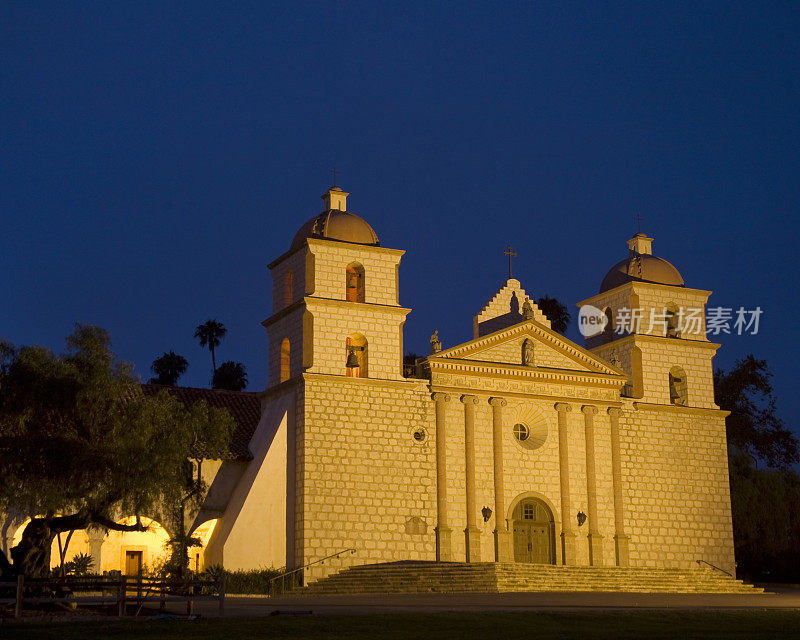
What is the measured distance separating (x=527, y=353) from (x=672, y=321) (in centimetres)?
748

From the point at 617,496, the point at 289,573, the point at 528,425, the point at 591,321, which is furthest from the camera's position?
the point at 591,321

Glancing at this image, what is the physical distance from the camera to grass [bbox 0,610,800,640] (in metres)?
20.0

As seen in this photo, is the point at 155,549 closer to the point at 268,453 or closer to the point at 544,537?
the point at 268,453

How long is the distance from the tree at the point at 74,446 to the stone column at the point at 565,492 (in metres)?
16.4

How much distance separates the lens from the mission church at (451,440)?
37.6 meters

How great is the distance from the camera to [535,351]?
138 feet

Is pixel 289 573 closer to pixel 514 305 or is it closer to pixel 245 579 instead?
pixel 245 579

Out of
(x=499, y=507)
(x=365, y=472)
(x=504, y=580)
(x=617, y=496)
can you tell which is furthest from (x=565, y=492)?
(x=504, y=580)

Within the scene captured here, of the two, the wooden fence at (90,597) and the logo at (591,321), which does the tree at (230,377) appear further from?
the wooden fence at (90,597)

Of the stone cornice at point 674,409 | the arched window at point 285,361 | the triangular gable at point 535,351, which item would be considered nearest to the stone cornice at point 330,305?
the arched window at point 285,361

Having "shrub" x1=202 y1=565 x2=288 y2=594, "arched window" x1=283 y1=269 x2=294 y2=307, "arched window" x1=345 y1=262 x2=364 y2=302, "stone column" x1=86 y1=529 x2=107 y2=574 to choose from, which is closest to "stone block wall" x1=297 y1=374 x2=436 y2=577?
Result: "shrub" x1=202 y1=565 x2=288 y2=594

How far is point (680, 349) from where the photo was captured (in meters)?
45.2

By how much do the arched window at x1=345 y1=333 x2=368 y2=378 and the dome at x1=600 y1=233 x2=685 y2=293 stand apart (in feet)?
38.7

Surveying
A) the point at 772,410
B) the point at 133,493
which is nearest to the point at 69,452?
the point at 133,493
